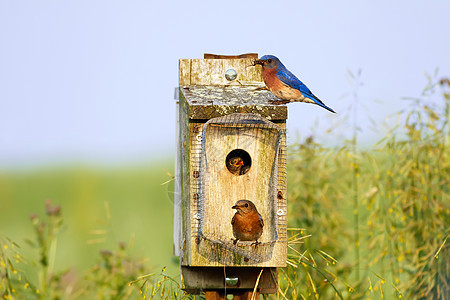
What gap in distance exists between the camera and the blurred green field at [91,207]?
1069cm

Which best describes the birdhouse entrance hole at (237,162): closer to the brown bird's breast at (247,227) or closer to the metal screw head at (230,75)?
the brown bird's breast at (247,227)

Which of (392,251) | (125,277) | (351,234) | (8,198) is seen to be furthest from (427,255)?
(8,198)

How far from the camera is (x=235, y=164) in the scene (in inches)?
149

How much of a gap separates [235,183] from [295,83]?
2.39ft

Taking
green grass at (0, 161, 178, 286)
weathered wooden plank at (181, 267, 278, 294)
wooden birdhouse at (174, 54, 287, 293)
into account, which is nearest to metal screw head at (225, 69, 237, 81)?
wooden birdhouse at (174, 54, 287, 293)

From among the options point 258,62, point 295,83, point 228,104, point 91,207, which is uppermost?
point 258,62

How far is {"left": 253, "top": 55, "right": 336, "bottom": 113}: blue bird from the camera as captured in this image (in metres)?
3.93

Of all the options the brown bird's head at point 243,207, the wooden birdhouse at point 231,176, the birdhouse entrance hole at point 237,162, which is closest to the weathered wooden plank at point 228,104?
the wooden birdhouse at point 231,176

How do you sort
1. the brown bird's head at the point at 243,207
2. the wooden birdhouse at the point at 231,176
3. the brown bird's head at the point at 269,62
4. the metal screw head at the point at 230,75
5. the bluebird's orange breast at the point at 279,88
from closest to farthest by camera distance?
the brown bird's head at the point at 243,207 → the wooden birdhouse at the point at 231,176 → the bluebird's orange breast at the point at 279,88 → the brown bird's head at the point at 269,62 → the metal screw head at the point at 230,75

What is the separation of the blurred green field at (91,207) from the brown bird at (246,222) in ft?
19.2

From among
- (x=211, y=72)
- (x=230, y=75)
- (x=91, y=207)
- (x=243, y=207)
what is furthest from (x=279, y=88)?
(x=91, y=207)

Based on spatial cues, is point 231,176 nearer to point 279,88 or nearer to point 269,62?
point 279,88

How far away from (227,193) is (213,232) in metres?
0.22

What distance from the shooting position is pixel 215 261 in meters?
3.69
